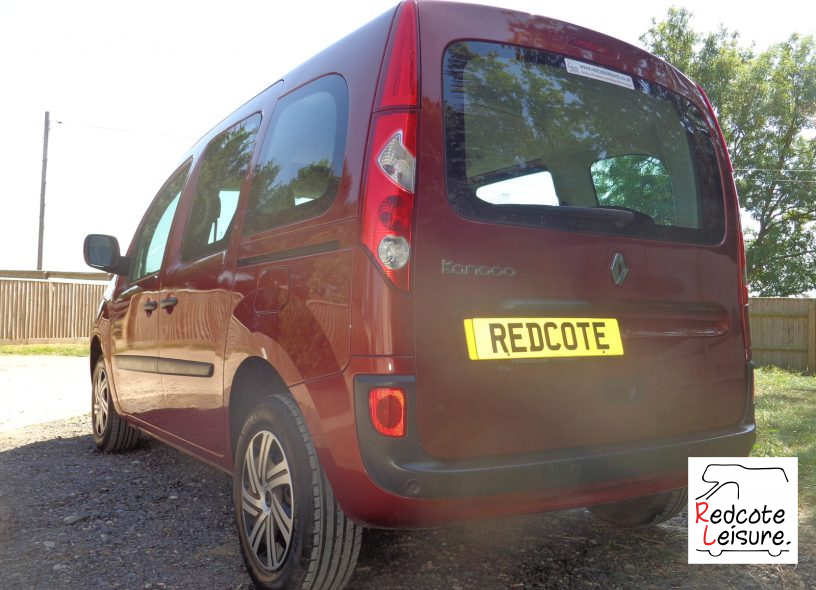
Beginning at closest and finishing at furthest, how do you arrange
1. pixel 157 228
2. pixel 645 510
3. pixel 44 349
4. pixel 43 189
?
pixel 645 510 < pixel 157 228 < pixel 44 349 < pixel 43 189

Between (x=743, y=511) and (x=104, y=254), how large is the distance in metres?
3.56

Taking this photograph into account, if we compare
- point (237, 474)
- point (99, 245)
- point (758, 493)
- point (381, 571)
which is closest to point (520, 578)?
point (381, 571)

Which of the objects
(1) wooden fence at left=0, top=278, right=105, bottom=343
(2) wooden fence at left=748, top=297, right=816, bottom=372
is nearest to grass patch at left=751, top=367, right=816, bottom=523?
(2) wooden fence at left=748, top=297, right=816, bottom=372

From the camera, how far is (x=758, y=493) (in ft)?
9.06

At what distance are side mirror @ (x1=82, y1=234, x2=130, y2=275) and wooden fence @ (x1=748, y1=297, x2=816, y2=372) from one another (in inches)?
604

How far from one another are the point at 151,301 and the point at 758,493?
290 cm

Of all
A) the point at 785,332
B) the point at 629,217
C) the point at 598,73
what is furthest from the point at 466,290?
the point at 785,332

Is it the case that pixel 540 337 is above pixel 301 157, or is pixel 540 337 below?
below

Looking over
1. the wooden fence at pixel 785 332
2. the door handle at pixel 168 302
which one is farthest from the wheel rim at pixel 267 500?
the wooden fence at pixel 785 332

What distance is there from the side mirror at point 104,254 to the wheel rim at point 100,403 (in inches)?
36.6

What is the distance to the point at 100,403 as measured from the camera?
16.8 feet

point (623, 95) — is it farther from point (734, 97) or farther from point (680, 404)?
point (734, 97)

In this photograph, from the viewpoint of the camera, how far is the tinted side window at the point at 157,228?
4000 mm

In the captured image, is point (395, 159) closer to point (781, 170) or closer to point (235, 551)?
point (235, 551)
